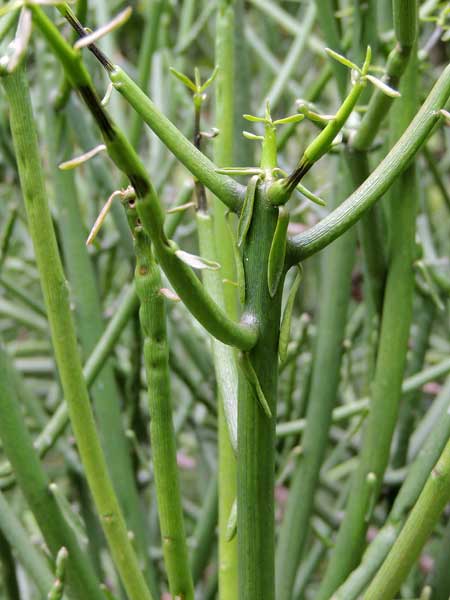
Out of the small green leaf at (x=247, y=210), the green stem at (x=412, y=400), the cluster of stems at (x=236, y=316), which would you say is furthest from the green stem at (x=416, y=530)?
the green stem at (x=412, y=400)

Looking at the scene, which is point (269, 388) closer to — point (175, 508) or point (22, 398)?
point (175, 508)

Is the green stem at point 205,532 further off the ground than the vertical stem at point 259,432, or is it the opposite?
the vertical stem at point 259,432

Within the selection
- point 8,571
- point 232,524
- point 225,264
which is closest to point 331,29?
point 225,264

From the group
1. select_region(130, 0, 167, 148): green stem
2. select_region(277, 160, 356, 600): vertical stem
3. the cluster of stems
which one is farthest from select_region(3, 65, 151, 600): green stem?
select_region(130, 0, 167, 148): green stem

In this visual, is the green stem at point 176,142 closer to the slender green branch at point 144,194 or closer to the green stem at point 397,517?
the slender green branch at point 144,194

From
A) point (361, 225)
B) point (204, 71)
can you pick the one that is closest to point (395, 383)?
point (361, 225)

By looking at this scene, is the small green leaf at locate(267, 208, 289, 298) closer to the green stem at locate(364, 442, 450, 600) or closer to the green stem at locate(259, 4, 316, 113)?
the green stem at locate(364, 442, 450, 600)

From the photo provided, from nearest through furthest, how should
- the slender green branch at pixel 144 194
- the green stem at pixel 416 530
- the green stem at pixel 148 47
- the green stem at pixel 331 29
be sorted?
the slender green branch at pixel 144 194
the green stem at pixel 416 530
the green stem at pixel 331 29
the green stem at pixel 148 47
